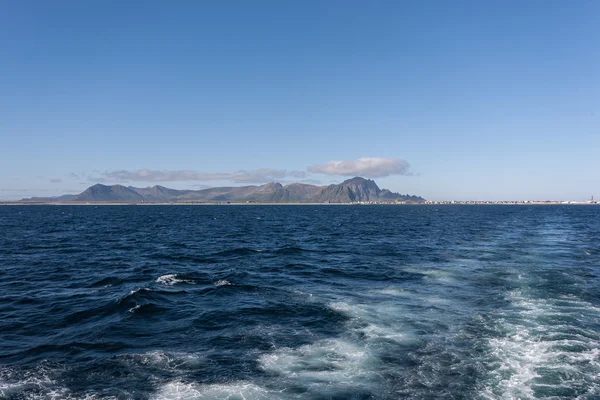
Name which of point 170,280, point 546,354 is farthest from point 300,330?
point 170,280

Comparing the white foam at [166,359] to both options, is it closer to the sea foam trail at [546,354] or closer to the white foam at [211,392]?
the white foam at [211,392]

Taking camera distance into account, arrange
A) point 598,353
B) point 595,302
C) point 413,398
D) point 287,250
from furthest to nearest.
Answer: point 287,250
point 595,302
point 598,353
point 413,398

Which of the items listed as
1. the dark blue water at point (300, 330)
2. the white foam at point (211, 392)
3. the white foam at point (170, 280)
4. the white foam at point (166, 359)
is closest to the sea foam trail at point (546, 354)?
the dark blue water at point (300, 330)

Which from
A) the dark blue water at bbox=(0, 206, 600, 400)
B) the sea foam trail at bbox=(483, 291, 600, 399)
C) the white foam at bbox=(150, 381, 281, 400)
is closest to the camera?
the white foam at bbox=(150, 381, 281, 400)

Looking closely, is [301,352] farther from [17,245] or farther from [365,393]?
[17,245]

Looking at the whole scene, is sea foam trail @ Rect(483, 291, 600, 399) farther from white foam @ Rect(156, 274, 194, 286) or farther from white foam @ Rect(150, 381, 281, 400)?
white foam @ Rect(156, 274, 194, 286)

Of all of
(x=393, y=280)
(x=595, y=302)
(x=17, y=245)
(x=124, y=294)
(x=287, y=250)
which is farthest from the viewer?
(x=17, y=245)

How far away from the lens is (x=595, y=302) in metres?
28.0

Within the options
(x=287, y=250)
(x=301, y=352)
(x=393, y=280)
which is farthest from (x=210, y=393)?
(x=287, y=250)

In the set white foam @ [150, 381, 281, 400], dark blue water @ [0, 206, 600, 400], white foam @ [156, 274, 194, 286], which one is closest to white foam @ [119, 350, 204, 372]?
dark blue water @ [0, 206, 600, 400]

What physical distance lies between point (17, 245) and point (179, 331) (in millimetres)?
55697

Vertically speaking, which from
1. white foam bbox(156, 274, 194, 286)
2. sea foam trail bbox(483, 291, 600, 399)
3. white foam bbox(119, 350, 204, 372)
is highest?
sea foam trail bbox(483, 291, 600, 399)

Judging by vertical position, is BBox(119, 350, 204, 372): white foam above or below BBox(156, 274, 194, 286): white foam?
below

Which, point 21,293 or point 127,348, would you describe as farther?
point 21,293
